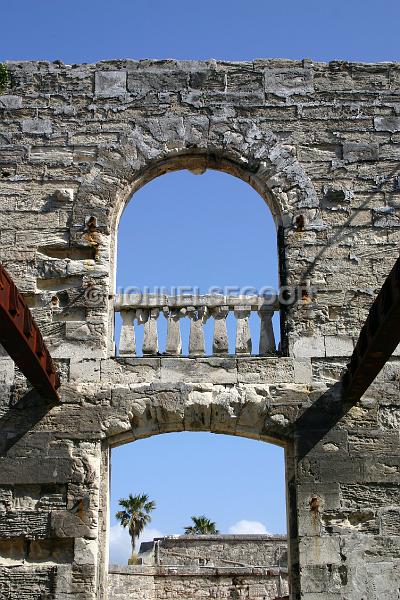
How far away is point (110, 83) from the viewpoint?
1042cm

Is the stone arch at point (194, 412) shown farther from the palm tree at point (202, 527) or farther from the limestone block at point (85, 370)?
the palm tree at point (202, 527)

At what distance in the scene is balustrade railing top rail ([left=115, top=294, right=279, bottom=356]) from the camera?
9398 mm

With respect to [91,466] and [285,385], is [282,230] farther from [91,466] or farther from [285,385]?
[91,466]

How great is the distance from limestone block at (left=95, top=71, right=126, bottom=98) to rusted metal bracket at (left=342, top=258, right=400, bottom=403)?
424 centimetres

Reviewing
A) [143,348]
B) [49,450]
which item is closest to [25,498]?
[49,450]

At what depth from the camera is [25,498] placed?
8.67 metres

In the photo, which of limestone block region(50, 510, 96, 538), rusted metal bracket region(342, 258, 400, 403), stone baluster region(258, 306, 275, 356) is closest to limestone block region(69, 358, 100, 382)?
limestone block region(50, 510, 96, 538)

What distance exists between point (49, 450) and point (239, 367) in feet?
6.83

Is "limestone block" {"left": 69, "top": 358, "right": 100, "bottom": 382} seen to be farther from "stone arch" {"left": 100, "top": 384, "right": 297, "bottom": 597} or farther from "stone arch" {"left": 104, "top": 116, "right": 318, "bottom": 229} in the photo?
"stone arch" {"left": 104, "top": 116, "right": 318, "bottom": 229}

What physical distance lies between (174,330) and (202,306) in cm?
40

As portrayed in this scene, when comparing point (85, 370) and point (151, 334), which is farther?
point (151, 334)

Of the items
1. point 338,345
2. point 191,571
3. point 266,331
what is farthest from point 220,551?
point 338,345

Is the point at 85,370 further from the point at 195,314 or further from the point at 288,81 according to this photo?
the point at 288,81

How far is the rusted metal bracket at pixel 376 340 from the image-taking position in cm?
689
